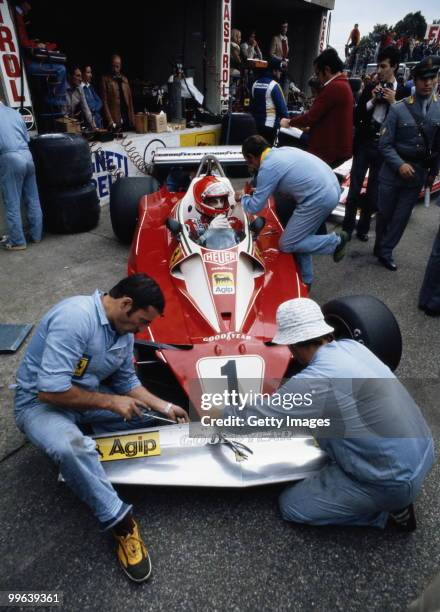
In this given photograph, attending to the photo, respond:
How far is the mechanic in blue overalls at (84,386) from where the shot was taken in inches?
75.5

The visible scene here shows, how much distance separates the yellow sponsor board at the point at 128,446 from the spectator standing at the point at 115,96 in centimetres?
687

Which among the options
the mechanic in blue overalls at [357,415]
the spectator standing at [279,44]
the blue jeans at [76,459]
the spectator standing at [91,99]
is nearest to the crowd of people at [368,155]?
the mechanic in blue overalls at [357,415]

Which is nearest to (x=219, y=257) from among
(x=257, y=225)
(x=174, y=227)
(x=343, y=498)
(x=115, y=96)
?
(x=174, y=227)

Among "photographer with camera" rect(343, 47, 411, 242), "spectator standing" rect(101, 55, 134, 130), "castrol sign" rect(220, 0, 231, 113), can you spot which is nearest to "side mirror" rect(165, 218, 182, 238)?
"photographer with camera" rect(343, 47, 411, 242)

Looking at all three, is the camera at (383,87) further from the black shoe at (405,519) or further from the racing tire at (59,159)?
the black shoe at (405,519)

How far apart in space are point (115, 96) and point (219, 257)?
20.3 feet

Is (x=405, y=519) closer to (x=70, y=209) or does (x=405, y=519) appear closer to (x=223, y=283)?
(x=223, y=283)

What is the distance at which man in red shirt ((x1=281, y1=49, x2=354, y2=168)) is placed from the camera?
4.77 m

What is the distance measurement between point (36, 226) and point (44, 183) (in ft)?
1.84

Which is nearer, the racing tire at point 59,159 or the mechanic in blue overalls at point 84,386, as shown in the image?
the mechanic in blue overalls at point 84,386

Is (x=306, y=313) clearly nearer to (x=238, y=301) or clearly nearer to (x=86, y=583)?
(x=238, y=301)

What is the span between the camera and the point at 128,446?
2230 mm

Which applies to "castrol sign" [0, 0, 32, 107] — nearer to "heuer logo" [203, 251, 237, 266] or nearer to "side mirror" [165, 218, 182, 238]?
"side mirror" [165, 218, 182, 238]

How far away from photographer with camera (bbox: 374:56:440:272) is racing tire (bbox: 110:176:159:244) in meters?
2.78
